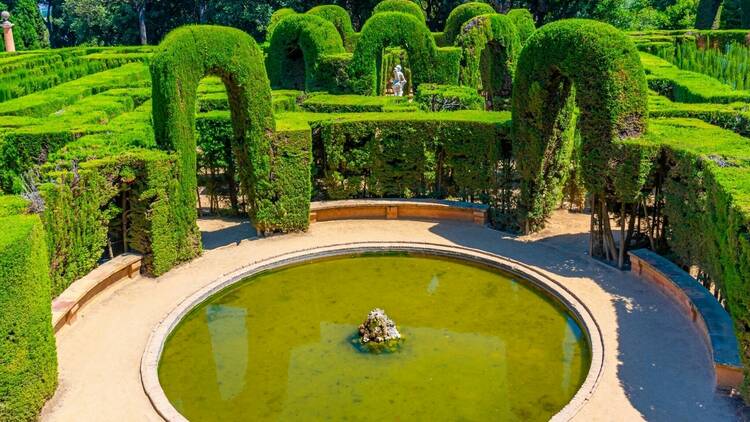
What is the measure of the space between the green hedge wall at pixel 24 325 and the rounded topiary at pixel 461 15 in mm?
29161

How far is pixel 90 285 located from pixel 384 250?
269 inches

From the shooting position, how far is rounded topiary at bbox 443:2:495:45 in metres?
35.9

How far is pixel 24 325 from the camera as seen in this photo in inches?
372

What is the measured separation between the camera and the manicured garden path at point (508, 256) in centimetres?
994

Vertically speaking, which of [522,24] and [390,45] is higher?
[522,24]

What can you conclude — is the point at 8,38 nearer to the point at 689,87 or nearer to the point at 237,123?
the point at 237,123

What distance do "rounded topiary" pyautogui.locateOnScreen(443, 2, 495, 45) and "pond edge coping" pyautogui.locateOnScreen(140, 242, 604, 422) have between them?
22.2 metres

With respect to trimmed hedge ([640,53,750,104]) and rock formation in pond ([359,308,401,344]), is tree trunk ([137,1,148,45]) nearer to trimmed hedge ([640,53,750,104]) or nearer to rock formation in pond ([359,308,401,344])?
trimmed hedge ([640,53,750,104])

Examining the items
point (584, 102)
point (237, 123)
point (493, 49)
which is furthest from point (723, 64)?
point (237, 123)

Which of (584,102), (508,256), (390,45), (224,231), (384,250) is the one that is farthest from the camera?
(390,45)

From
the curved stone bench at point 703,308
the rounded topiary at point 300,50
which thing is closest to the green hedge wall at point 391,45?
the rounded topiary at point 300,50

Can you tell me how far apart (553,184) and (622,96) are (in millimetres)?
3285

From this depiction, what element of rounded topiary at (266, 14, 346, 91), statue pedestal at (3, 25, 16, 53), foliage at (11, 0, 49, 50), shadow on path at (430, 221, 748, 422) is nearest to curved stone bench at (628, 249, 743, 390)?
shadow on path at (430, 221, 748, 422)

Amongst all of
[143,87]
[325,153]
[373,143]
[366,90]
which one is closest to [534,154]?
[373,143]
